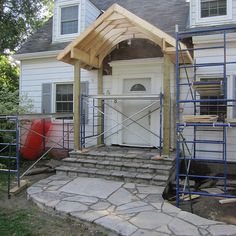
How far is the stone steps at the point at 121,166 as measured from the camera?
621 centimetres

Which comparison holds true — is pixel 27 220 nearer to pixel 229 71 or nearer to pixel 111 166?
pixel 111 166

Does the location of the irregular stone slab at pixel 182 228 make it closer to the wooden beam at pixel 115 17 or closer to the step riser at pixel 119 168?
the step riser at pixel 119 168

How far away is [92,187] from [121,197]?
83 cm

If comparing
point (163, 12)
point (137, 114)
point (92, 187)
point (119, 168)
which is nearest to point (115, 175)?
point (119, 168)

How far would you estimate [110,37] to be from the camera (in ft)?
25.6

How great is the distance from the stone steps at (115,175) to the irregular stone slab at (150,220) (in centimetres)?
150

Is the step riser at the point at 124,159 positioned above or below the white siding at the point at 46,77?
below

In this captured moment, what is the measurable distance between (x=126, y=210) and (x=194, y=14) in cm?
572

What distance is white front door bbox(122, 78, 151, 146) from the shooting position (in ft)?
27.3

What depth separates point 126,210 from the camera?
4688mm

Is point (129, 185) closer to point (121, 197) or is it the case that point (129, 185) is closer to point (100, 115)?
point (121, 197)

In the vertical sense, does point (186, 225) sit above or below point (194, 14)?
below

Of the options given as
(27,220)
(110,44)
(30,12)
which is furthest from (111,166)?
(30,12)

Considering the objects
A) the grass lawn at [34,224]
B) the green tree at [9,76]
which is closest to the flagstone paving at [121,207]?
the grass lawn at [34,224]
